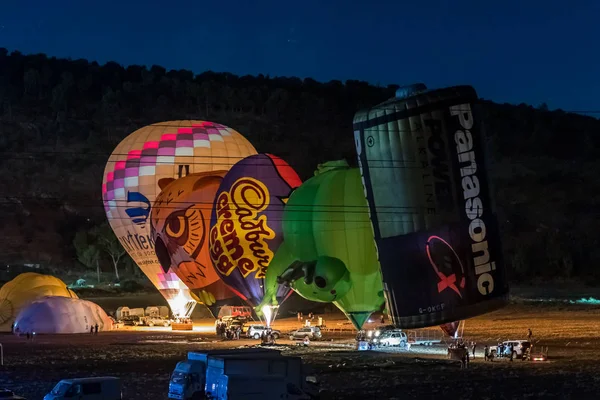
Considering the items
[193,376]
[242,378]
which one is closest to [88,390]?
[193,376]

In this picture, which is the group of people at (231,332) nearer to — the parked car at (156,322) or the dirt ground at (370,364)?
the dirt ground at (370,364)

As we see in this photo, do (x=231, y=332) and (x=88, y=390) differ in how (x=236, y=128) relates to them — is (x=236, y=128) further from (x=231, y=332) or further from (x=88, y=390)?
(x=88, y=390)

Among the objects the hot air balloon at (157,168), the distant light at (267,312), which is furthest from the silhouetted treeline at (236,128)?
the distant light at (267,312)

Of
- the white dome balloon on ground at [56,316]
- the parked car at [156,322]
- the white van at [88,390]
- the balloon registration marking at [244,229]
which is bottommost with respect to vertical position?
the white van at [88,390]

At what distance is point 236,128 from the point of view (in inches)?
4653

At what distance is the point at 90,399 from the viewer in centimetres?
1351

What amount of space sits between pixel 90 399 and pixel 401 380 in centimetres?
573

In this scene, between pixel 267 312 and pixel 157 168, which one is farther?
pixel 157 168

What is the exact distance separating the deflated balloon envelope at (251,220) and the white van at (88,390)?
54.2 feet

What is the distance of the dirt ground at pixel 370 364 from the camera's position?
15.4 m

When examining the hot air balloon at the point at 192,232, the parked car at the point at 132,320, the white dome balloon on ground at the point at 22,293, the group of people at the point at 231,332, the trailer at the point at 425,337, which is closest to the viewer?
the trailer at the point at 425,337

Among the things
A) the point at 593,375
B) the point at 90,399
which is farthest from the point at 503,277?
the point at 90,399

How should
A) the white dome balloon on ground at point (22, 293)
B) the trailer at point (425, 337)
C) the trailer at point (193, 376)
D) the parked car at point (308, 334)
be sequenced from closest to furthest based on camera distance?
the trailer at point (193, 376) → the trailer at point (425, 337) → the parked car at point (308, 334) → the white dome balloon on ground at point (22, 293)

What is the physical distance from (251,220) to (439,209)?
1231 cm
